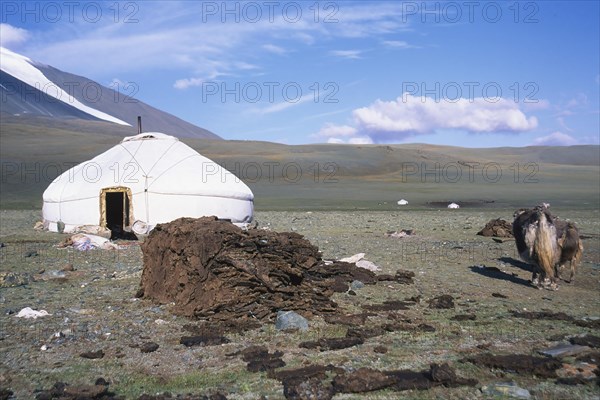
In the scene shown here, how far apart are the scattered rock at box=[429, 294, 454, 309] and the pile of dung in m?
1.42

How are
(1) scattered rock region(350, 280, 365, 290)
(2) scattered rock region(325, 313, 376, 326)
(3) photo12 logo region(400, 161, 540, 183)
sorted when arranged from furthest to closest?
(3) photo12 logo region(400, 161, 540, 183) < (1) scattered rock region(350, 280, 365, 290) < (2) scattered rock region(325, 313, 376, 326)

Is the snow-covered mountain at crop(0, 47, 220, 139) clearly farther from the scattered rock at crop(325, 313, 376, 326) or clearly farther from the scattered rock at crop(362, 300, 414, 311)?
the scattered rock at crop(325, 313, 376, 326)

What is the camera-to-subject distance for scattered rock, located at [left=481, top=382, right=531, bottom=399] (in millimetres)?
4832

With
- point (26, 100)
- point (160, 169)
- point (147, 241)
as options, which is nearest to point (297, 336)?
point (147, 241)

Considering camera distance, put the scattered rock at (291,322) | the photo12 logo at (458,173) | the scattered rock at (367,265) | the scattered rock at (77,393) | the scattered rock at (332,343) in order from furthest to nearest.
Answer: the photo12 logo at (458,173)
the scattered rock at (367,265)
the scattered rock at (291,322)
the scattered rock at (332,343)
the scattered rock at (77,393)

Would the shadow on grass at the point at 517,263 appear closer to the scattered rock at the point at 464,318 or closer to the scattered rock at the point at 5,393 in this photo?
the scattered rock at the point at 464,318

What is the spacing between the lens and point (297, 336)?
6.84 metres

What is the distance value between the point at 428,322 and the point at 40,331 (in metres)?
4.63

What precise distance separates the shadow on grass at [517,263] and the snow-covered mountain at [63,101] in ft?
356

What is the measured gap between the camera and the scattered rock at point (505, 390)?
4.83m

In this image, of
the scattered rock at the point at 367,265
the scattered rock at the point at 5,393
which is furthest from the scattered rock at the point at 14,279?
the scattered rock at the point at 367,265

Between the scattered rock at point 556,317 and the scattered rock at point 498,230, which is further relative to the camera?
the scattered rock at point 498,230

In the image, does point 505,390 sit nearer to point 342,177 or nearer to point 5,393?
point 5,393

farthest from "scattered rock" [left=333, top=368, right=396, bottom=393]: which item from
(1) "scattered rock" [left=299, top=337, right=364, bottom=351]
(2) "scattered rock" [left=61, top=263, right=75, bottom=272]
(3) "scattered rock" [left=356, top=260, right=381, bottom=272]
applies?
(2) "scattered rock" [left=61, top=263, right=75, bottom=272]
